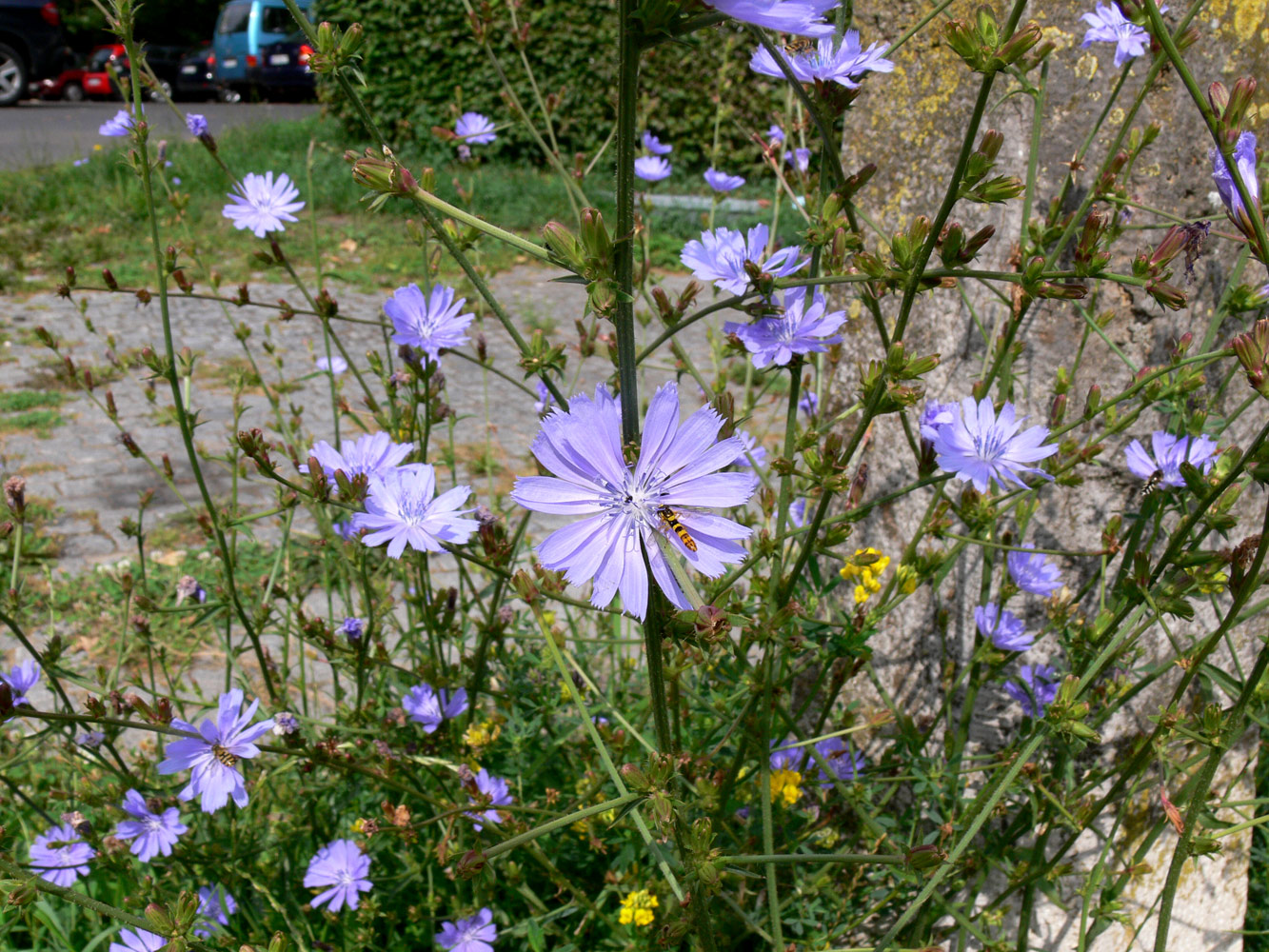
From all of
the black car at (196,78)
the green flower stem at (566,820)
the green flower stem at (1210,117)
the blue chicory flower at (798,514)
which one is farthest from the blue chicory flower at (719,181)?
the black car at (196,78)

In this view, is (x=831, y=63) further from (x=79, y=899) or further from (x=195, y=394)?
(x=195, y=394)

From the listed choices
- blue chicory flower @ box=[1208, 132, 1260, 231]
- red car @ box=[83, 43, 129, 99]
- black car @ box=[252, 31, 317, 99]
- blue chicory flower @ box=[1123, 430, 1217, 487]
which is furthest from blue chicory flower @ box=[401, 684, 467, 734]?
red car @ box=[83, 43, 129, 99]

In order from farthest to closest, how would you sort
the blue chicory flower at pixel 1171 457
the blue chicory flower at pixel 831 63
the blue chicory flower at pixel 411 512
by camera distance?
the blue chicory flower at pixel 1171 457, the blue chicory flower at pixel 411 512, the blue chicory flower at pixel 831 63

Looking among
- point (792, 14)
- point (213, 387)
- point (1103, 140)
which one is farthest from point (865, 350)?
point (213, 387)

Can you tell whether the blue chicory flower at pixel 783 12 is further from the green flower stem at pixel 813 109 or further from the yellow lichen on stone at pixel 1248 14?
the yellow lichen on stone at pixel 1248 14

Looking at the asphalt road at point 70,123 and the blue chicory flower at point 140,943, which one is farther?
the asphalt road at point 70,123

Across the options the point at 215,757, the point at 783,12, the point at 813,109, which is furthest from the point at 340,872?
the point at 783,12

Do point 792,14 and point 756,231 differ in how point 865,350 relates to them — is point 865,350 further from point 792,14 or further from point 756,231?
point 792,14
